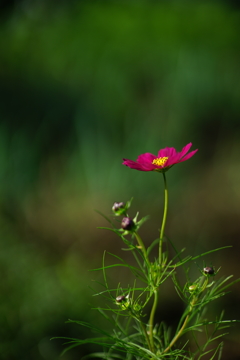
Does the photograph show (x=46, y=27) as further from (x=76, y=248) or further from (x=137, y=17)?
(x=76, y=248)

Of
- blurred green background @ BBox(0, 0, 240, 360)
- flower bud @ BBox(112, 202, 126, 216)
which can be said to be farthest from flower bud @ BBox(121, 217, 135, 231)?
blurred green background @ BBox(0, 0, 240, 360)

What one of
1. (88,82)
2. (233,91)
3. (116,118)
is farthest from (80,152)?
(233,91)

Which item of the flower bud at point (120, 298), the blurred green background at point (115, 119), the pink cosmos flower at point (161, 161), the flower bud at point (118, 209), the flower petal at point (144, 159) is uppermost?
the pink cosmos flower at point (161, 161)

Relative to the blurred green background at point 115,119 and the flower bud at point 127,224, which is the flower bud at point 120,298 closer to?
the flower bud at point 127,224

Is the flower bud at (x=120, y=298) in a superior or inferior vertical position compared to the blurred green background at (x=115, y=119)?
superior

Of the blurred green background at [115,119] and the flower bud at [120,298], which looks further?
the blurred green background at [115,119]

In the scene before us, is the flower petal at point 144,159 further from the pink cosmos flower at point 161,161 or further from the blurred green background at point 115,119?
the blurred green background at point 115,119

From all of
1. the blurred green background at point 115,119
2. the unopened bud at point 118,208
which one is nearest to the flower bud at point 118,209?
the unopened bud at point 118,208
